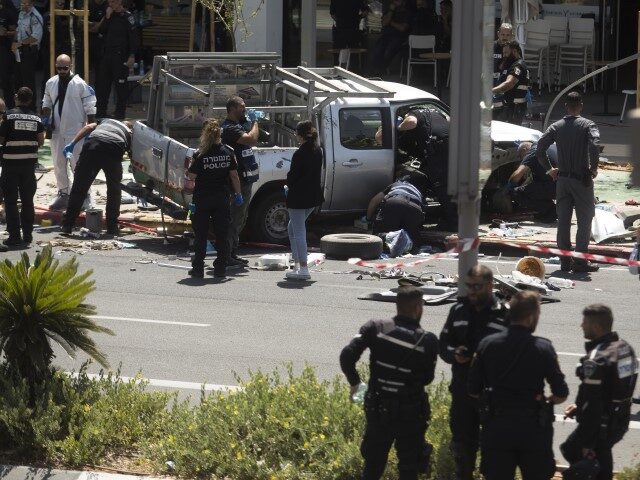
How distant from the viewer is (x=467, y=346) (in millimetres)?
6918

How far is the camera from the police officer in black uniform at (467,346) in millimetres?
6895

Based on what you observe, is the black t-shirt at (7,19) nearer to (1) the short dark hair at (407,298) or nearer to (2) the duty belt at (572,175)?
(2) the duty belt at (572,175)

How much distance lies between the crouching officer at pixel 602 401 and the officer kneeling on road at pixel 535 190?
9264 mm

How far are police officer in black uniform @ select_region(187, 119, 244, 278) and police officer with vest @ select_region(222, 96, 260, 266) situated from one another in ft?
1.01

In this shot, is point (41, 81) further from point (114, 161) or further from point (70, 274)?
point (70, 274)

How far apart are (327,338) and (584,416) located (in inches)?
181

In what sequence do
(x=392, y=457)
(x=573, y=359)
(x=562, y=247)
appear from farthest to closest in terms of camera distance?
(x=562, y=247) < (x=573, y=359) < (x=392, y=457)

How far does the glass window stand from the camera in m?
15.6

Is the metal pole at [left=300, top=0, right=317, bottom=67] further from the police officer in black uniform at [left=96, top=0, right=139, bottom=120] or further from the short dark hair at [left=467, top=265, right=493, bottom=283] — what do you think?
the short dark hair at [left=467, top=265, right=493, bottom=283]

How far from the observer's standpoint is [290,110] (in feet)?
50.2

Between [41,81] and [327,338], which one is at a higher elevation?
[41,81]

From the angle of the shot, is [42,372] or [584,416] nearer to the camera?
[584,416]

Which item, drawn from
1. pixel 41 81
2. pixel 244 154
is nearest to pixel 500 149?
pixel 244 154

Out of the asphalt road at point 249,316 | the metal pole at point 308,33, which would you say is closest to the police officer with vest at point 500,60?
the asphalt road at point 249,316
